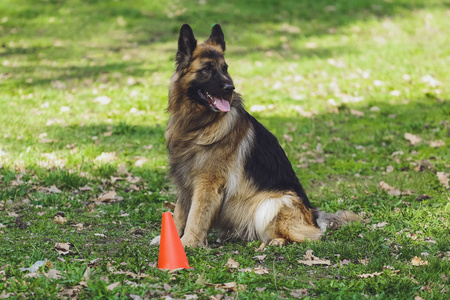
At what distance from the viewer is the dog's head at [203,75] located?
504 cm

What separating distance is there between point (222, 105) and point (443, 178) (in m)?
3.74

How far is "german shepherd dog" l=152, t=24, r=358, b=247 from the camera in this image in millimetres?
5035

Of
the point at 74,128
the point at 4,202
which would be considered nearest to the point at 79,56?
the point at 74,128

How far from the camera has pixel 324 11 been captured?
56.0 feet

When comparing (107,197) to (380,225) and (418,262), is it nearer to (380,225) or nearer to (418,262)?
(380,225)

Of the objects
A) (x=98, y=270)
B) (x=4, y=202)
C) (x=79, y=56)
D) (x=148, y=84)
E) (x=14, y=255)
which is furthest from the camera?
(x=79, y=56)

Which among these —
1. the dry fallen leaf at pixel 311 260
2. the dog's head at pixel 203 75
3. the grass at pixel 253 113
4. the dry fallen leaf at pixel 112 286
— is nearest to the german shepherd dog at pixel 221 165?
the dog's head at pixel 203 75

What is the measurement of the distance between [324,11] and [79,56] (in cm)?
839

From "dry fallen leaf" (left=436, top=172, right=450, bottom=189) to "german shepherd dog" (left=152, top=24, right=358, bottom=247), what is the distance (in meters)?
2.35

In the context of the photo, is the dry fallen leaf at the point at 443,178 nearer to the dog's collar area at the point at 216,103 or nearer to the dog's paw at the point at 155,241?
the dog's collar area at the point at 216,103

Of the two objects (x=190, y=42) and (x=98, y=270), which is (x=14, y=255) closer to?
(x=98, y=270)

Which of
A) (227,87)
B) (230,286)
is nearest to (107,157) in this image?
(227,87)

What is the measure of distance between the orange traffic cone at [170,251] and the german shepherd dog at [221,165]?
0.64 metres

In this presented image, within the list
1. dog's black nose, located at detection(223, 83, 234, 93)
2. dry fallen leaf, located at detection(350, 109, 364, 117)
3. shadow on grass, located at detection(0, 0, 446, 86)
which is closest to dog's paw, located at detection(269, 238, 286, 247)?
dog's black nose, located at detection(223, 83, 234, 93)
